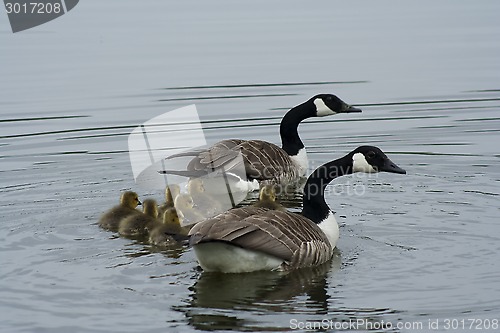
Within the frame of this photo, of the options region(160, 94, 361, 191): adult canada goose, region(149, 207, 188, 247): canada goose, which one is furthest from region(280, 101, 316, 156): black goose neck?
region(149, 207, 188, 247): canada goose

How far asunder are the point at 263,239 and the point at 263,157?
16.0 ft

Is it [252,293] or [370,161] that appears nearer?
[252,293]

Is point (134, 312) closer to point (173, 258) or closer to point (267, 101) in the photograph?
point (173, 258)

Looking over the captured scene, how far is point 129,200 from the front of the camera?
41.9ft

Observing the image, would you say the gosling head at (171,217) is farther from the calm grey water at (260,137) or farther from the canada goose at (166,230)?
the calm grey water at (260,137)

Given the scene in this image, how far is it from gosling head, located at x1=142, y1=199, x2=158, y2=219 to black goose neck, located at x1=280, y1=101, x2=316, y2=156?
3836 millimetres

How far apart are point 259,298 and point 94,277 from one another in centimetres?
173

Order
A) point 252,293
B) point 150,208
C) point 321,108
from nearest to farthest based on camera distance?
point 252,293 → point 150,208 → point 321,108

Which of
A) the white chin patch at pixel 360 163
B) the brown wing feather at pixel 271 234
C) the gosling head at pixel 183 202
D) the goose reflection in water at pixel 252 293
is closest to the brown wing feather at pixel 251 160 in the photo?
the gosling head at pixel 183 202

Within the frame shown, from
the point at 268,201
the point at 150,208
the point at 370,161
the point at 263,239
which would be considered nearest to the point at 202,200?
the point at 150,208

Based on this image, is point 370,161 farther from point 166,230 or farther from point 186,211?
point 166,230

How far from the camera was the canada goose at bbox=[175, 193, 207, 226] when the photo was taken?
40.5 ft

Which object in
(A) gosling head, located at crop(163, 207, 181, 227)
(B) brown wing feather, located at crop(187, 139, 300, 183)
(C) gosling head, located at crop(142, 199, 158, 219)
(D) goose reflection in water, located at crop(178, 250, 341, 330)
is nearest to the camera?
(D) goose reflection in water, located at crop(178, 250, 341, 330)

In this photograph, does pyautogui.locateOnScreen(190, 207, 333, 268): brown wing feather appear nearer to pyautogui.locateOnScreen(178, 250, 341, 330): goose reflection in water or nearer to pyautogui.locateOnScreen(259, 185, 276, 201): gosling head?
pyautogui.locateOnScreen(178, 250, 341, 330): goose reflection in water
